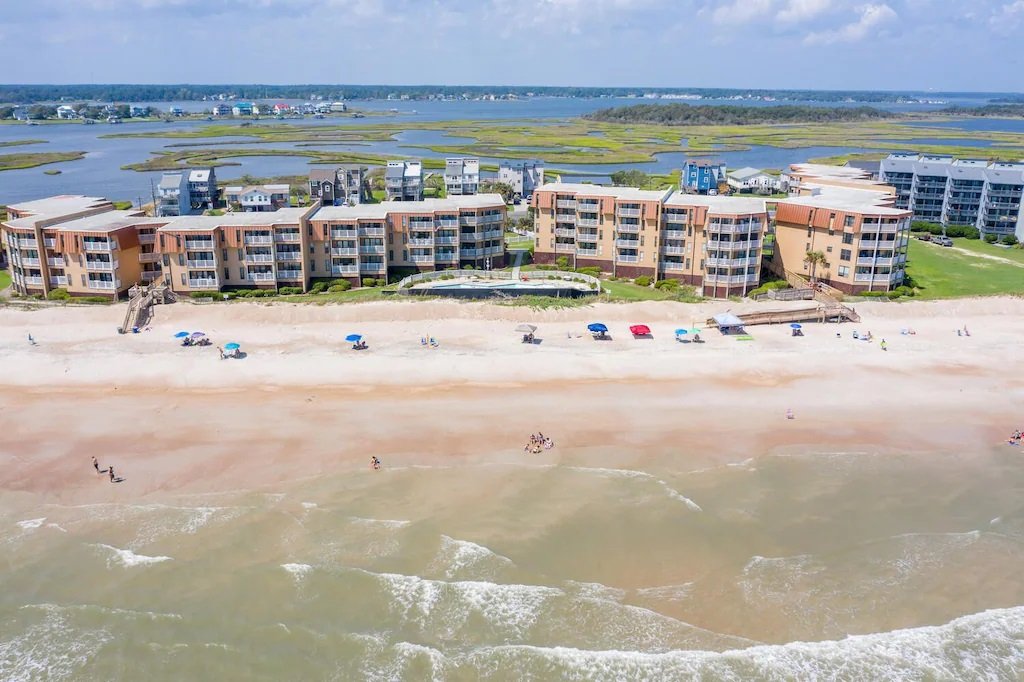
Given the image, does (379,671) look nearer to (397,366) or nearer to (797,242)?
(397,366)

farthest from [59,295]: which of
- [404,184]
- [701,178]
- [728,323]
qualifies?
[701,178]

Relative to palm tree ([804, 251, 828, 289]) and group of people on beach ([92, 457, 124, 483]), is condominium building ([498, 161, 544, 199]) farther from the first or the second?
group of people on beach ([92, 457, 124, 483])

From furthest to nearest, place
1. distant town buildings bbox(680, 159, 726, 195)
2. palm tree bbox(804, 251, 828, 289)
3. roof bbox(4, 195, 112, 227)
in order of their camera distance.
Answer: distant town buildings bbox(680, 159, 726, 195) < palm tree bbox(804, 251, 828, 289) < roof bbox(4, 195, 112, 227)

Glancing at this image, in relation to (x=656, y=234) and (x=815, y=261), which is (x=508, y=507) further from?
(x=815, y=261)

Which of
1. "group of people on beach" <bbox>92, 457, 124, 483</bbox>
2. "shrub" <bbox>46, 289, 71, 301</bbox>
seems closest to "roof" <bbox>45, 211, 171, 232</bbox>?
"shrub" <bbox>46, 289, 71, 301</bbox>

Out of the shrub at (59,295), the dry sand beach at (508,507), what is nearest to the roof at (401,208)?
the dry sand beach at (508,507)

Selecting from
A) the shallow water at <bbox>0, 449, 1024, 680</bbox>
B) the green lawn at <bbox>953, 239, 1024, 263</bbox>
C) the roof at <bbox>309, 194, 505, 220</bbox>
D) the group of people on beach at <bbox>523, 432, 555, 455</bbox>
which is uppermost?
the roof at <bbox>309, 194, 505, 220</bbox>

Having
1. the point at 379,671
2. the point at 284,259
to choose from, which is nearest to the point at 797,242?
the point at 284,259
